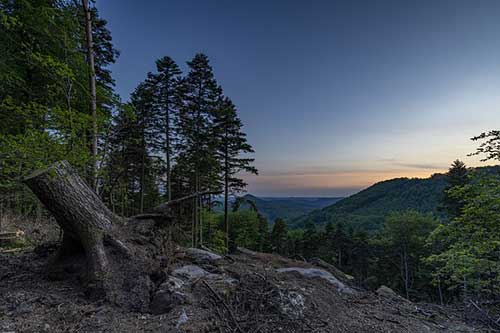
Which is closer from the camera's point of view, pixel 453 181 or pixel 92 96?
pixel 92 96

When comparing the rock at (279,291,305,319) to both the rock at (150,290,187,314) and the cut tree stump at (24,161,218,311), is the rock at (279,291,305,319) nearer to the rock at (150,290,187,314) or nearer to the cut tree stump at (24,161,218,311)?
the rock at (150,290,187,314)

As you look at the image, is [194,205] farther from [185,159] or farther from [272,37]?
[272,37]

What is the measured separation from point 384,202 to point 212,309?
355 feet

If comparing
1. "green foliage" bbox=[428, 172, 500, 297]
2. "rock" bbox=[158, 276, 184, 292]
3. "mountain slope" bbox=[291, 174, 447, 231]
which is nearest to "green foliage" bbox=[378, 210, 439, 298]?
"mountain slope" bbox=[291, 174, 447, 231]

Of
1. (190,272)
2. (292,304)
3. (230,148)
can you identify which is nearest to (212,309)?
(292,304)

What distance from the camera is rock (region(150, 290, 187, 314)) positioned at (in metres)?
2.91

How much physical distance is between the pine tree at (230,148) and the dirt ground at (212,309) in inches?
438

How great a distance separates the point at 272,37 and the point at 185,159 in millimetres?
9365

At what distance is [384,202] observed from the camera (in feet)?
308

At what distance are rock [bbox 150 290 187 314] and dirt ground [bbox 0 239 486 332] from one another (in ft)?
0.05

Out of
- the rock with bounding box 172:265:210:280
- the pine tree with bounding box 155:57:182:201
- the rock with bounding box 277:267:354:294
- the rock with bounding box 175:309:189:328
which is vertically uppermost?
the pine tree with bounding box 155:57:182:201

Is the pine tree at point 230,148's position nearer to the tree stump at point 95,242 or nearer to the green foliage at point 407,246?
the tree stump at point 95,242

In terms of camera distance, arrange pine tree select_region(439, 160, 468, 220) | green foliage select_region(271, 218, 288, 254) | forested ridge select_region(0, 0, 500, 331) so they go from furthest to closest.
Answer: green foliage select_region(271, 218, 288, 254) → pine tree select_region(439, 160, 468, 220) → forested ridge select_region(0, 0, 500, 331)

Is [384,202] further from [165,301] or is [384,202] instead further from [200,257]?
[165,301]
